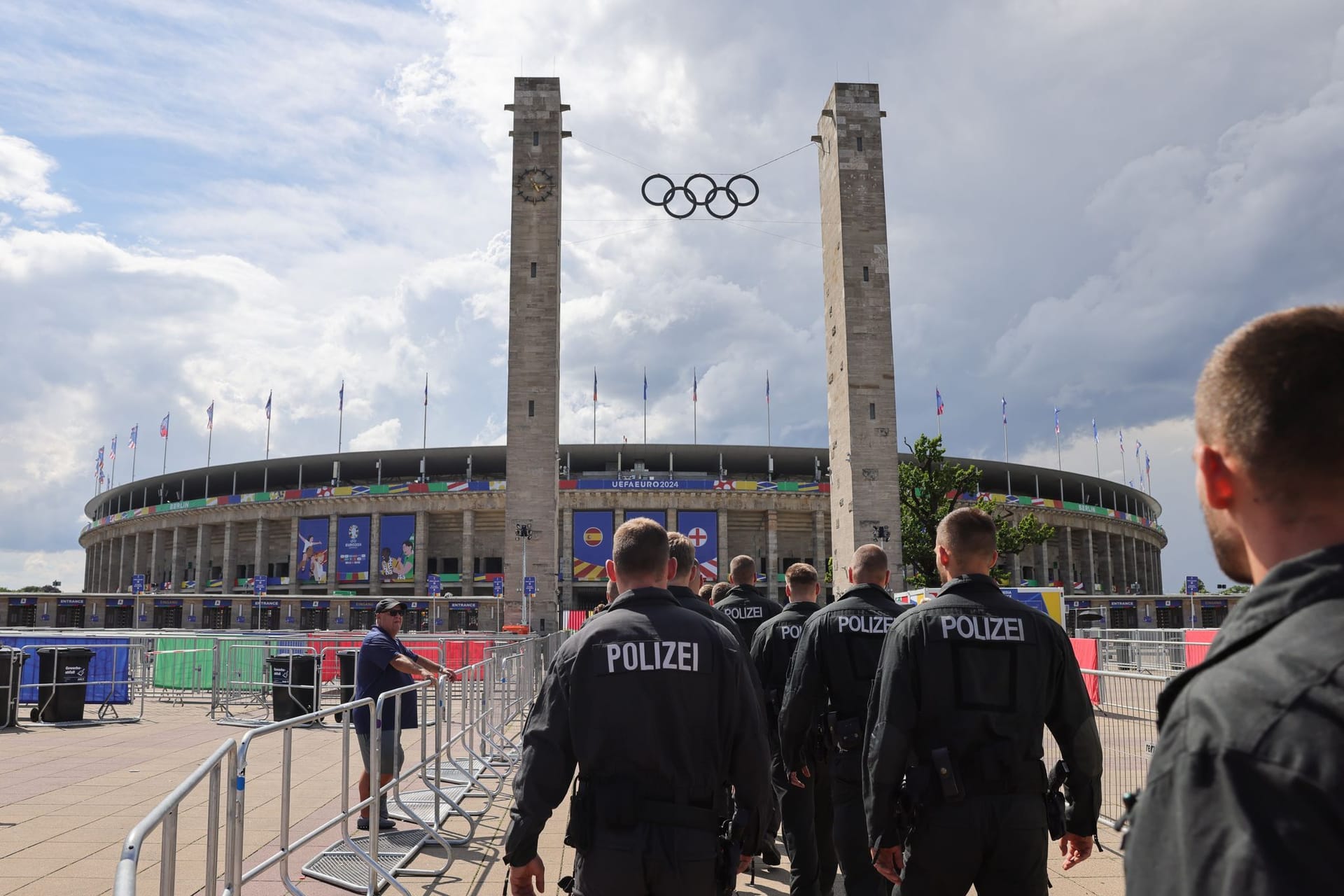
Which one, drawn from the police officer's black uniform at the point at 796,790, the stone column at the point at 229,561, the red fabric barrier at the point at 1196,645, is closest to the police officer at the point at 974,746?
the police officer's black uniform at the point at 796,790

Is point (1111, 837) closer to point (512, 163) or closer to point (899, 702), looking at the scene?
point (899, 702)

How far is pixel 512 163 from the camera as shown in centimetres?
4272

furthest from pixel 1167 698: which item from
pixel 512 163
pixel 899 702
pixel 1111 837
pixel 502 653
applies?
pixel 512 163

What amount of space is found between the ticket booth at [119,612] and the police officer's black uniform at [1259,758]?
6245 centimetres

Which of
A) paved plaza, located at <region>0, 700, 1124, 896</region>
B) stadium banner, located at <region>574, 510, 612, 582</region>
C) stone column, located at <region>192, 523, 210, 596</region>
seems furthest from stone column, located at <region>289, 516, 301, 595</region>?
paved plaza, located at <region>0, 700, 1124, 896</region>

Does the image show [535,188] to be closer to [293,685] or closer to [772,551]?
[293,685]

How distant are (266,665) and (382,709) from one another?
476 inches

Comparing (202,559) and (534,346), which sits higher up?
(534,346)

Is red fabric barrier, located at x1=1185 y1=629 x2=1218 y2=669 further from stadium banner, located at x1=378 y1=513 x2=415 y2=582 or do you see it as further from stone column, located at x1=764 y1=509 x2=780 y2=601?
stadium banner, located at x1=378 y1=513 x2=415 y2=582

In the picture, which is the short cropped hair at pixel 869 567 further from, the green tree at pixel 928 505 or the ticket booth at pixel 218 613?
the ticket booth at pixel 218 613

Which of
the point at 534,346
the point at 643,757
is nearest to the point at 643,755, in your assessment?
the point at 643,757

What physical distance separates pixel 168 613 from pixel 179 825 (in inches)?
2182

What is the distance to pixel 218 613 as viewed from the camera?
195 feet

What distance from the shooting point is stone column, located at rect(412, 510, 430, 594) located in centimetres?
6956
